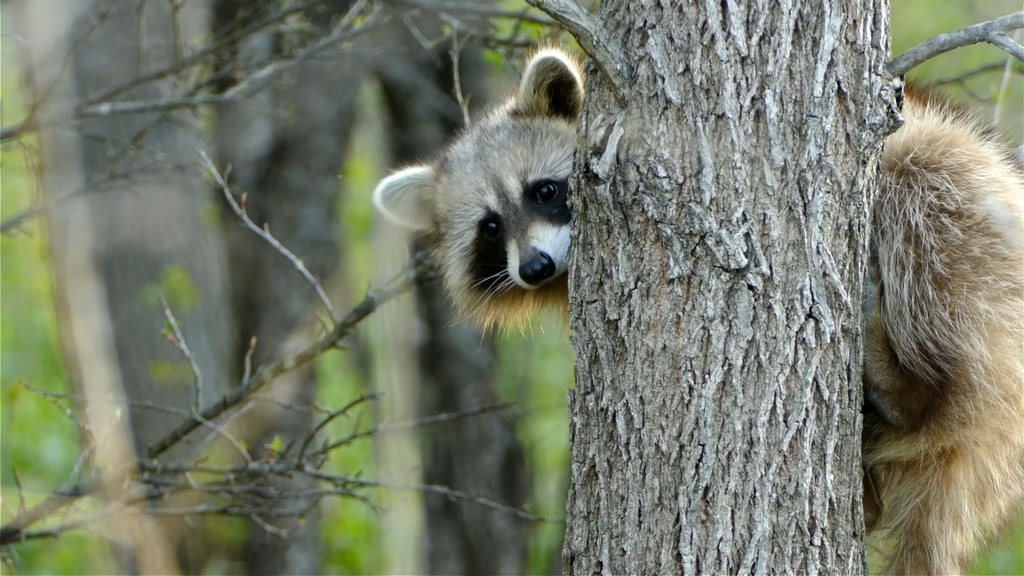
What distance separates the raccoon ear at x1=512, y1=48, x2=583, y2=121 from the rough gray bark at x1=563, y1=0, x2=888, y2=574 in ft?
5.05

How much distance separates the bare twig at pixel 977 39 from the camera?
101 inches

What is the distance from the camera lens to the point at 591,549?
9.00 feet

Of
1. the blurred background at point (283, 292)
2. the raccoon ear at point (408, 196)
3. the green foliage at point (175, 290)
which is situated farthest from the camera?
the green foliage at point (175, 290)

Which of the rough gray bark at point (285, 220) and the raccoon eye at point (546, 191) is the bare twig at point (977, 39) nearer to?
the raccoon eye at point (546, 191)

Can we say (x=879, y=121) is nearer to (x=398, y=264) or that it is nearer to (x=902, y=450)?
(x=902, y=450)

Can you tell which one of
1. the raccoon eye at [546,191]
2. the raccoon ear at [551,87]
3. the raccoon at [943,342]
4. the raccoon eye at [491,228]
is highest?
the raccoon ear at [551,87]

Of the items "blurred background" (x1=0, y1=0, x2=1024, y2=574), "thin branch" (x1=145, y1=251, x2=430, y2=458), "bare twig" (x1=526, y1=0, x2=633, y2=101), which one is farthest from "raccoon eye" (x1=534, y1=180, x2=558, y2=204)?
"bare twig" (x1=526, y1=0, x2=633, y2=101)

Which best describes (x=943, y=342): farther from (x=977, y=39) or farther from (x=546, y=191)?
(x=546, y=191)

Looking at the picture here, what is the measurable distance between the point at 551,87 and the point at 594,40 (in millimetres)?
1930

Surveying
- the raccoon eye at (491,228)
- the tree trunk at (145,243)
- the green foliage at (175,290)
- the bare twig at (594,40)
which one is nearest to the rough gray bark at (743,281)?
the bare twig at (594,40)

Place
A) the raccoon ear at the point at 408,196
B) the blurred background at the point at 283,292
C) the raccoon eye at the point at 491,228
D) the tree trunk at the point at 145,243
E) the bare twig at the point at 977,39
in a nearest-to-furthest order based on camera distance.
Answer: the bare twig at the point at 977,39, the raccoon eye at the point at 491,228, the raccoon ear at the point at 408,196, the tree trunk at the point at 145,243, the blurred background at the point at 283,292

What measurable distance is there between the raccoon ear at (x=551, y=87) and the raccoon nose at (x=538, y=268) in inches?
23.0

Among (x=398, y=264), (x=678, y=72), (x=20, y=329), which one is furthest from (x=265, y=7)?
(x=20, y=329)

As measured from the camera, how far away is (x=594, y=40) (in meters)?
2.64
